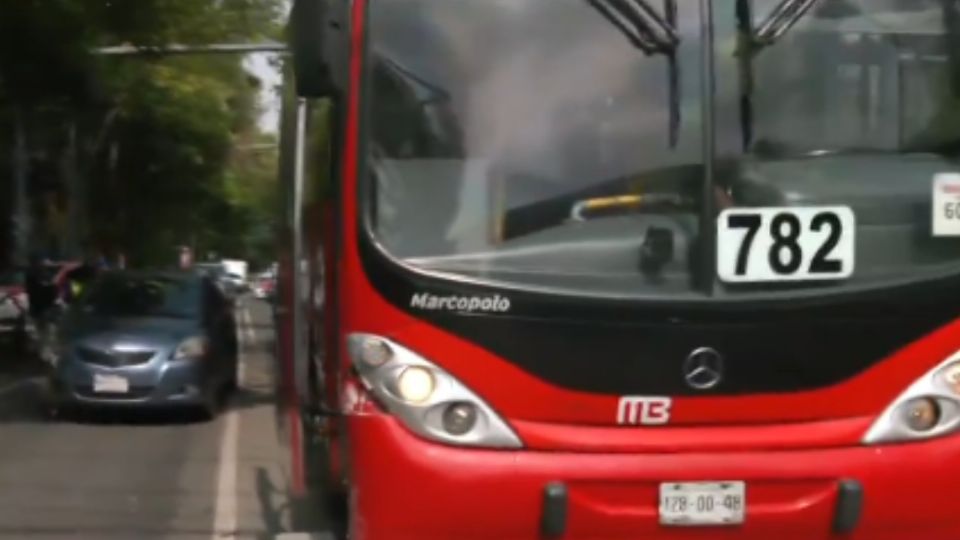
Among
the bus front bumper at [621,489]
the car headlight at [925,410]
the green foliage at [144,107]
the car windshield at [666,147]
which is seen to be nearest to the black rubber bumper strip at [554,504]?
the bus front bumper at [621,489]

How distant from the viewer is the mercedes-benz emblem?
5836 millimetres

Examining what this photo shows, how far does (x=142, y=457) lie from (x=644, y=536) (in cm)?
802

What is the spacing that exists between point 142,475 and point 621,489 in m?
6.95

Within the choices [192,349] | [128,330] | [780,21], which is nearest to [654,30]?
[780,21]

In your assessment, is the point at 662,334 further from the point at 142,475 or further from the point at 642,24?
the point at 142,475

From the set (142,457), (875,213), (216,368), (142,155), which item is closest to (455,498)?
(875,213)

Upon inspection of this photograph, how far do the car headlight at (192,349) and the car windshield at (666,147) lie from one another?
32.0ft

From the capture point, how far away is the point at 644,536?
5801 mm

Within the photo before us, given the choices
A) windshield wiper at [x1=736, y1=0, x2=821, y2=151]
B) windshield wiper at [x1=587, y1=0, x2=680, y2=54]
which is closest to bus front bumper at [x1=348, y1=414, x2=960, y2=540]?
windshield wiper at [x1=736, y1=0, x2=821, y2=151]

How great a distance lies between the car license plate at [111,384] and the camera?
49.3ft

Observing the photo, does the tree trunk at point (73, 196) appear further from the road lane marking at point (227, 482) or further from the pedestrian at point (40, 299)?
the road lane marking at point (227, 482)

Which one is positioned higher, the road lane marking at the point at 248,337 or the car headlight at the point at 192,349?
the car headlight at the point at 192,349

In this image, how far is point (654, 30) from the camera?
5.94 meters

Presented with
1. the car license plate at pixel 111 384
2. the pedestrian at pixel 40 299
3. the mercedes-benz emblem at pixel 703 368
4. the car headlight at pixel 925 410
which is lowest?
the pedestrian at pixel 40 299
